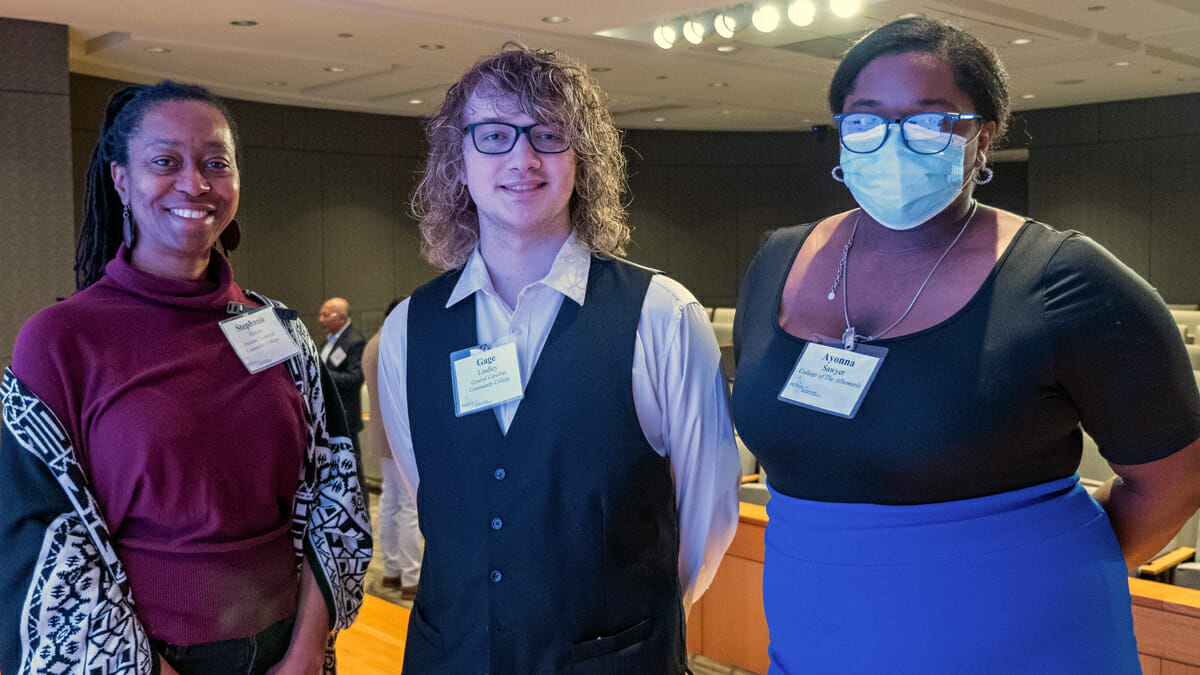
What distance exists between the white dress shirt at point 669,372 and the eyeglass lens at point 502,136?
0.18 meters

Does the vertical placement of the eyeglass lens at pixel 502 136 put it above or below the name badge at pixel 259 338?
above

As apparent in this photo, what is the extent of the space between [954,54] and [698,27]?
6.97 meters

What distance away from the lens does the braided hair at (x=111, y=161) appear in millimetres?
1681

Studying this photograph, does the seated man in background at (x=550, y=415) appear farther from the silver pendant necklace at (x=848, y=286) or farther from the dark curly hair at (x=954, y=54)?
the dark curly hair at (x=954, y=54)

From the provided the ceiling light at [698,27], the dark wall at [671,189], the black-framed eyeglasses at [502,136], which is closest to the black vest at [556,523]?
the black-framed eyeglasses at [502,136]

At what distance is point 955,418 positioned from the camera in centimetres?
130

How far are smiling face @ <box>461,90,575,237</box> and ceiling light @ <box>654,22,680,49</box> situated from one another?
6798 millimetres

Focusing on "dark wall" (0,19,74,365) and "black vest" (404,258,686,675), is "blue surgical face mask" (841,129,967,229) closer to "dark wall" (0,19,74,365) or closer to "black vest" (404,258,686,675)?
"black vest" (404,258,686,675)

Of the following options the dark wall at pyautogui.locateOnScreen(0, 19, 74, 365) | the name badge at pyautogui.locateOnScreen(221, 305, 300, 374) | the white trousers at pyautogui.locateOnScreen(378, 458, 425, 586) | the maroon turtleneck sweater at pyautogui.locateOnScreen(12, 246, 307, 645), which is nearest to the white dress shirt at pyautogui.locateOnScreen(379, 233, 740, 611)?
the name badge at pyautogui.locateOnScreen(221, 305, 300, 374)

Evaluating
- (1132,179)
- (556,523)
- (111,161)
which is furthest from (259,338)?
(1132,179)

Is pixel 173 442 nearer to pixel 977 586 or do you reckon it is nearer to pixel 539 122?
pixel 539 122

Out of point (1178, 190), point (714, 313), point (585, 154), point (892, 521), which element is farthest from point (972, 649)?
point (1178, 190)

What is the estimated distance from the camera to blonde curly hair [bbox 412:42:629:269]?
66.5 inches

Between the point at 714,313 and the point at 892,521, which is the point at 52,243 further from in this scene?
the point at 892,521
